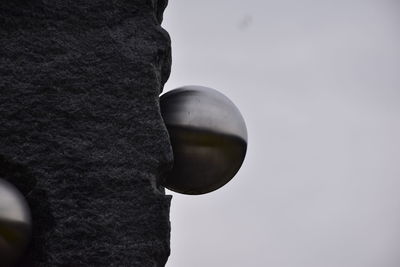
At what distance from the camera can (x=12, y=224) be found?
211cm

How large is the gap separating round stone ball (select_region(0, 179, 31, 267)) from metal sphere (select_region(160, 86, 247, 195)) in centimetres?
73

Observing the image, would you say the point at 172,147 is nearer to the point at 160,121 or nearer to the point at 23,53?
the point at 160,121

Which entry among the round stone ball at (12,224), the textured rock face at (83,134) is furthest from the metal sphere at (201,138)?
the round stone ball at (12,224)

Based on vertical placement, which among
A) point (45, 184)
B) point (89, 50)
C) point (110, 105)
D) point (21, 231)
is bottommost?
point (21, 231)

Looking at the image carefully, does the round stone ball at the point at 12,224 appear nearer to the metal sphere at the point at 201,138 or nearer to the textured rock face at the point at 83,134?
the textured rock face at the point at 83,134

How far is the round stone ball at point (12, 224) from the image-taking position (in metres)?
2.10

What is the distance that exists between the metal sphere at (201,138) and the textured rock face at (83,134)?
0.53 feet

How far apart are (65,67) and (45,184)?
462 mm

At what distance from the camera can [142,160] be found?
8.16ft

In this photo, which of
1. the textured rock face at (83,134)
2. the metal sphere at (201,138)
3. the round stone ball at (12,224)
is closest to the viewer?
the round stone ball at (12,224)

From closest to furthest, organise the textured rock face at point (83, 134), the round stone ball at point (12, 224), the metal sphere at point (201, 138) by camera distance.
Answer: the round stone ball at point (12, 224)
the textured rock face at point (83, 134)
the metal sphere at point (201, 138)

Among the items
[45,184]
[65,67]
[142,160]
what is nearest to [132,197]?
[142,160]

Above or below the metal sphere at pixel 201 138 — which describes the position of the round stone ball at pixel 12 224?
below

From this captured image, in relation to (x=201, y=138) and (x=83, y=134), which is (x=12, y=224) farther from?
(x=201, y=138)
